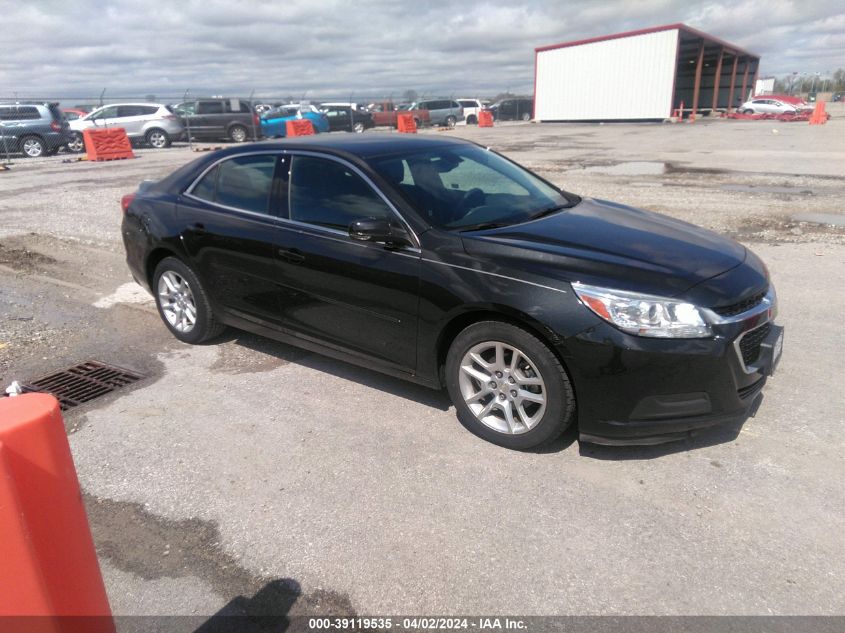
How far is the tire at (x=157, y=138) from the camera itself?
25614 millimetres

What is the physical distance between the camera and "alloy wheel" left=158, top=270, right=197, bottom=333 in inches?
198

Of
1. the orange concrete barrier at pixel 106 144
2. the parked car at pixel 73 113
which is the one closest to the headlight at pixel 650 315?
the orange concrete barrier at pixel 106 144

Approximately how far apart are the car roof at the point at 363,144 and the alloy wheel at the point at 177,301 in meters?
1.07

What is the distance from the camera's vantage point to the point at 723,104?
168 ft

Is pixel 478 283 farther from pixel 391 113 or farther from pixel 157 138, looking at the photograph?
pixel 391 113

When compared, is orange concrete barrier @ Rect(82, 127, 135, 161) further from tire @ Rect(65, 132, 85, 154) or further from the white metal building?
the white metal building

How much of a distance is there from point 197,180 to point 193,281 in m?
0.78

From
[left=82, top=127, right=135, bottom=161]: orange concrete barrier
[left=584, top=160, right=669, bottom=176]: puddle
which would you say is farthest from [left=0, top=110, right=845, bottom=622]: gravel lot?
[left=82, top=127, right=135, bottom=161]: orange concrete barrier

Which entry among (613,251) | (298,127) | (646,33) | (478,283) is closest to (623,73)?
(646,33)

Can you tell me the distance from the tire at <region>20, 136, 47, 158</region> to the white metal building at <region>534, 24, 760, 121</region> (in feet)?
110

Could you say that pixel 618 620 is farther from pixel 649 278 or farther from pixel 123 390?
pixel 123 390

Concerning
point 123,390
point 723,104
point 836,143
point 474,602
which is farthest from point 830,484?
point 723,104

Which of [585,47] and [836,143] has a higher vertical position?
[585,47]

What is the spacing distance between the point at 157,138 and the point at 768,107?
122 feet
